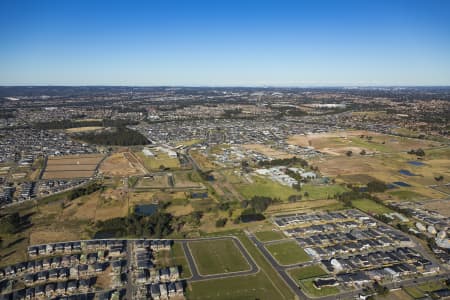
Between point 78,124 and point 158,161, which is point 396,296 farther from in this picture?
point 78,124

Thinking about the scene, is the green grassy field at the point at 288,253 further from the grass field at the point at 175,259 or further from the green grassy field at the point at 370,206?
the green grassy field at the point at 370,206

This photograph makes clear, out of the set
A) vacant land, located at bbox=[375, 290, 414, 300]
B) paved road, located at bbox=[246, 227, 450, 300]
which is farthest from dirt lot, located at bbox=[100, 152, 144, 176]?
vacant land, located at bbox=[375, 290, 414, 300]

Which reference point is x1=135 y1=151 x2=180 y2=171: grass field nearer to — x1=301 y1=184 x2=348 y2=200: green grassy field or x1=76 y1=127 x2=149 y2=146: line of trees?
x1=76 y1=127 x2=149 y2=146: line of trees

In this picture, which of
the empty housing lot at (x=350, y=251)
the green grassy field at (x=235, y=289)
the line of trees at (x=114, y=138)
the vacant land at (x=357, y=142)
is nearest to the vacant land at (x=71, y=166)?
the line of trees at (x=114, y=138)

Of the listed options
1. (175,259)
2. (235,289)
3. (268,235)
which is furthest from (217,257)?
(268,235)

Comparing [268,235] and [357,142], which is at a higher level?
[357,142]

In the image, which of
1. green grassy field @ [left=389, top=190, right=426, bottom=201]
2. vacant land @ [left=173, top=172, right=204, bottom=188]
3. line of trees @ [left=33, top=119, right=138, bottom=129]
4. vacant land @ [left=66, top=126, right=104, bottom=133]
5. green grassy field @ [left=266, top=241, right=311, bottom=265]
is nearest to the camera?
green grassy field @ [left=266, top=241, right=311, bottom=265]
